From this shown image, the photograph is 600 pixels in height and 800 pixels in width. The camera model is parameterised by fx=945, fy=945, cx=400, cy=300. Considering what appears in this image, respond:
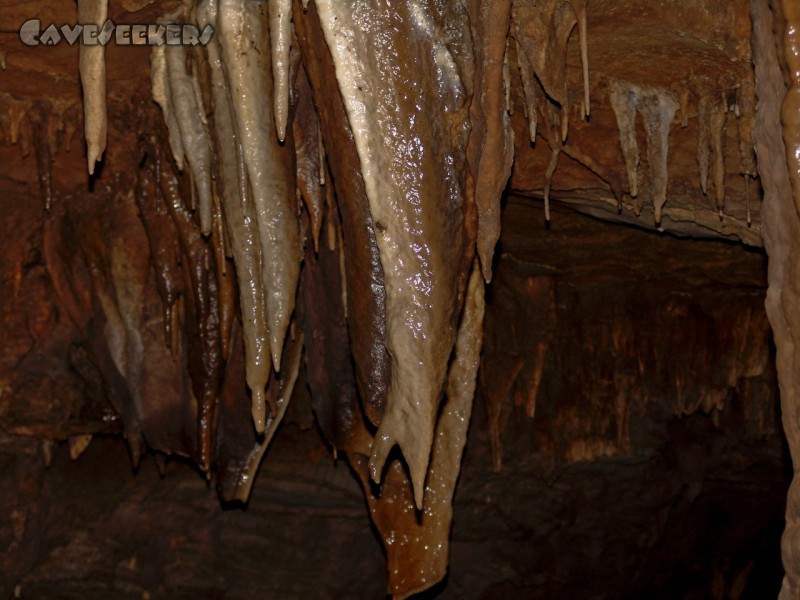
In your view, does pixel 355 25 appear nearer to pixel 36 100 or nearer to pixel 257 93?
pixel 257 93

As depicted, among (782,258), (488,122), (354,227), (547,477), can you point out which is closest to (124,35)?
(354,227)

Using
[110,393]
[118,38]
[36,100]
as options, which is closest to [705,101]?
[118,38]

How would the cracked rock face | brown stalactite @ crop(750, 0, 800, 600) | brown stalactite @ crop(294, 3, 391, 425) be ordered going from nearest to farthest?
brown stalactite @ crop(750, 0, 800, 600) < the cracked rock face < brown stalactite @ crop(294, 3, 391, 425)

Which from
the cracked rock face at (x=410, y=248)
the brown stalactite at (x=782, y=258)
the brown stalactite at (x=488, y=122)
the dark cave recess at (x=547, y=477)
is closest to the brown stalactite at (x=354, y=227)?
the cracked rock face at (x=410, y=248)

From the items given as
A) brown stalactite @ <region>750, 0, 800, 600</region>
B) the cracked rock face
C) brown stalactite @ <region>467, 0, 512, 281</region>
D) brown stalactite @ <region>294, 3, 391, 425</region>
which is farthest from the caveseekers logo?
brown stalactite @ <region>750, 0, 800, 600</region>

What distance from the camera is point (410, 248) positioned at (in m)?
2.72

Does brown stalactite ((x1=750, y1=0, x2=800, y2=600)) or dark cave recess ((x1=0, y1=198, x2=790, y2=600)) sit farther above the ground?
brown stalactite ((x1=750, y1=0, x2=800, y2=600))

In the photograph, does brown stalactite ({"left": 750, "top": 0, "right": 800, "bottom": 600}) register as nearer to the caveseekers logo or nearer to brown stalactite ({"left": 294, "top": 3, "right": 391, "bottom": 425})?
brown stalactite ({"left": 294, "top": 3, "right": 391, "bottom": 425})

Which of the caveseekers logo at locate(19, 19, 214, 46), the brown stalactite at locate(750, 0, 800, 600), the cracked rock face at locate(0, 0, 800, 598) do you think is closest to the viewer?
the brown stalactite at locate(750, 0, 800, 600)

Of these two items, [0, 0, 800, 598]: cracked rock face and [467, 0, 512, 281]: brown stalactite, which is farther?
[467, 0, 512, 281]: brown stalactite

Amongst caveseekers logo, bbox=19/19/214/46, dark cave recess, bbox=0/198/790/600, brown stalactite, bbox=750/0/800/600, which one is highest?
caveseekers logo, bbox=19/19/214/46

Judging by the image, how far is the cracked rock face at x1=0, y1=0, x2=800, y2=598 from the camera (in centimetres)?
271

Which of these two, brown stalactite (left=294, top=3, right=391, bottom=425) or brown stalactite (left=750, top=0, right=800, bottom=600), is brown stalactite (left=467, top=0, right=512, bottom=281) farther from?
brown stalactite (left=750, top=0, right=800, bottom=600)

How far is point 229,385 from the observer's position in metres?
5.16
